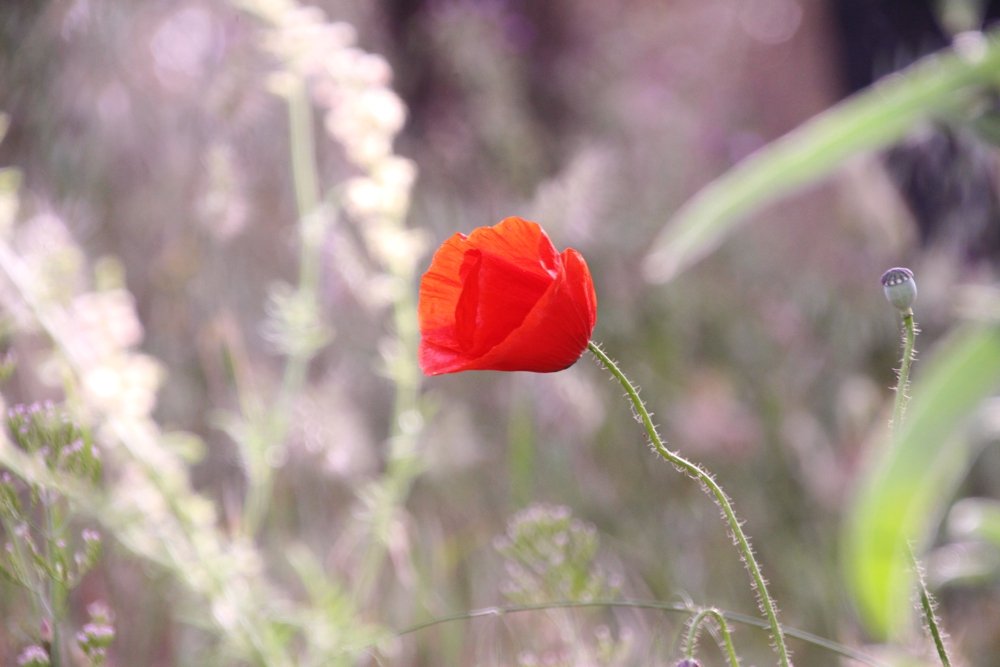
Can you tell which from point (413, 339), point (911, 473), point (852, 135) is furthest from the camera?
point (413, 339)

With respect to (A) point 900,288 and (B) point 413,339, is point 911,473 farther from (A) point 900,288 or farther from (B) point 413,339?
(B) point 413,339

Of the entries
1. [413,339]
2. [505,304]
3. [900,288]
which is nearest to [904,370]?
[900,288]

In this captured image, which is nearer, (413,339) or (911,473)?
(911,473)

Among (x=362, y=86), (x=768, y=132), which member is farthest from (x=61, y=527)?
(x=768, y=132)

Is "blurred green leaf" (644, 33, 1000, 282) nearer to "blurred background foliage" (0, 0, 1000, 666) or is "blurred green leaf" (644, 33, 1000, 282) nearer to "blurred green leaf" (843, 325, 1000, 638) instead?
"blurred background foliage" (0, 0, 1000, 666)

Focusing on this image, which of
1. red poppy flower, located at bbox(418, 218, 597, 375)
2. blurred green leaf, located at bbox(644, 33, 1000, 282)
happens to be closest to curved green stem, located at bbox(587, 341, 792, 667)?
red poppy flower, located at bbox(418, 218, 597, 375)

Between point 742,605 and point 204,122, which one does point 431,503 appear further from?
point 204,122

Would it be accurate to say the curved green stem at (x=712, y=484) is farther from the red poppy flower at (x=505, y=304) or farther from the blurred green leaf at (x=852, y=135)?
the blurred green leaf at (x=852, y=135)

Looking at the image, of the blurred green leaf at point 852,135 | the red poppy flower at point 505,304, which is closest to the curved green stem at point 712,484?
the red poppy flower at point 505,304
